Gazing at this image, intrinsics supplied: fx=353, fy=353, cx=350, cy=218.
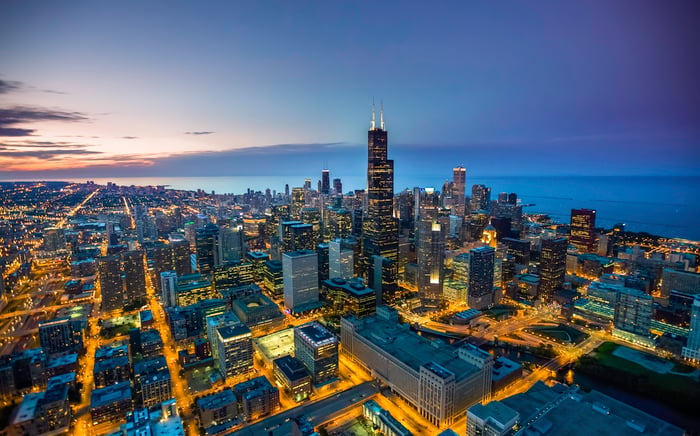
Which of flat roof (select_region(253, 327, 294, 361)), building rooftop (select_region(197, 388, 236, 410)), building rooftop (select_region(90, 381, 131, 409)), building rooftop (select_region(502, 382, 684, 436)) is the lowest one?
flat roof (select_region(253, 327, 294, 361))

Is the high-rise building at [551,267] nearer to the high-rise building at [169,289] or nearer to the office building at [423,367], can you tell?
the office building at [423,367]

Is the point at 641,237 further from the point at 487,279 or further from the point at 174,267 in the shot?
the point at 174,267

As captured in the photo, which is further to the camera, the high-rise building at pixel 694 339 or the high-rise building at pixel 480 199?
the high-rise building at pixel 480 199

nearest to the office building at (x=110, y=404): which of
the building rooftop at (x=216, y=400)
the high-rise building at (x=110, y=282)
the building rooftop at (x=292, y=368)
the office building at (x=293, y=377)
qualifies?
the building rooftop at (x=216, y=400)

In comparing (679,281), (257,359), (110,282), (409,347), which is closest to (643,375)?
(409,347)

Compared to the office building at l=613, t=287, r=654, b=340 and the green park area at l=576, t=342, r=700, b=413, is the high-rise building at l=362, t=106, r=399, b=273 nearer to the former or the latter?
the office building at l=613, t=287, r=654, b=340

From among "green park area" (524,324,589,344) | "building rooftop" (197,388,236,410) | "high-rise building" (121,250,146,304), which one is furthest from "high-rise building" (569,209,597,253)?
"high-rise building" (121,250,146,304)
